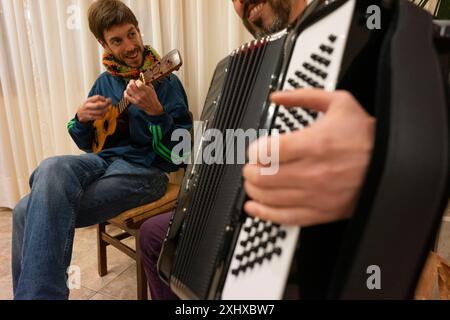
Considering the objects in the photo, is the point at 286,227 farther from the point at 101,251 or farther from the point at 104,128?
the point at 101,251

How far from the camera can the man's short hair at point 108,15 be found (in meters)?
1.29

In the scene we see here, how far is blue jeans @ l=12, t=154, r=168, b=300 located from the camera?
854 millimetres

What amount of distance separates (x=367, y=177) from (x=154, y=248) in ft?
2.55

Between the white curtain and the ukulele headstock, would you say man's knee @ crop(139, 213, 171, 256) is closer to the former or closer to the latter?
the ukulele headstock

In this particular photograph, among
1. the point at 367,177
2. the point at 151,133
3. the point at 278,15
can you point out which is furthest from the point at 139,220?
the point at 367,177

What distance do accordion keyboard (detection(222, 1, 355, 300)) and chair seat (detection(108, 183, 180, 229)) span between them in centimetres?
67

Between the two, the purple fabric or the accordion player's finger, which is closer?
the accordion player's finger

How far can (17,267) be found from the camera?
1028mm

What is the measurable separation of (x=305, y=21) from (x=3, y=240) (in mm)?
2011

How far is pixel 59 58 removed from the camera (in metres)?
1.73

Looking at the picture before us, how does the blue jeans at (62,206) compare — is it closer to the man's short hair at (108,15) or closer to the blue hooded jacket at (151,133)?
the blue hooded jacket at (151,133)

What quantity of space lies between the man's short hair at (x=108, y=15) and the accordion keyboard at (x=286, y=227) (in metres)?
0.99

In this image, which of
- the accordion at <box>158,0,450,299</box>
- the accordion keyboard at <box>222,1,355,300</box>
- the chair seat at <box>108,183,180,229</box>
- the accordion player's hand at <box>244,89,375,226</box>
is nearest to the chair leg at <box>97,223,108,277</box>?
the chair seat at <box>108,183,180,229</box>

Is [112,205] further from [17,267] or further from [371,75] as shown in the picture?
[371,75]
